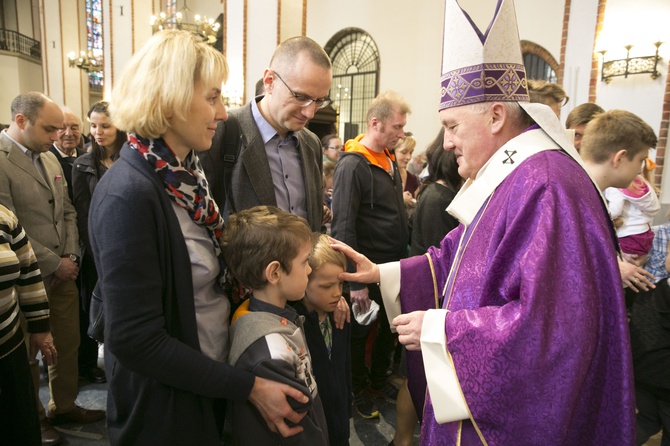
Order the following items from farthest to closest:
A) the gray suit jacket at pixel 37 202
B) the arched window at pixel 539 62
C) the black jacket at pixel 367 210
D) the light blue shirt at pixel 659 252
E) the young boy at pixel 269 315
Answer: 1. the arched window at pixel 539 62
2. the black jacket at pixel 367 210
3. the gray suit jacket at pixel 37 202
4. the light blue shirt at pixel 659 252
5. the young boy at pixel 269 315

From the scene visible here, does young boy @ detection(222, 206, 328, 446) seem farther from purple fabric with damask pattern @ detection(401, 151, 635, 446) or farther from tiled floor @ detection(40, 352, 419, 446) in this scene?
tiled floor @ detection(40, 352, 419, 446)

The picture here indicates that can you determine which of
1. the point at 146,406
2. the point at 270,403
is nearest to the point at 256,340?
the point at 270,403

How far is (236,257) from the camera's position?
4.54 feet

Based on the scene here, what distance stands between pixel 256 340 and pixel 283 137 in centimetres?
98

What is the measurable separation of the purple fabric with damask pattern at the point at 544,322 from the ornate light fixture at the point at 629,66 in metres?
5.46

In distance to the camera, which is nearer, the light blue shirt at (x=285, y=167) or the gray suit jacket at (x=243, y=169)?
the gray suit jacket at (x=243, y=169)

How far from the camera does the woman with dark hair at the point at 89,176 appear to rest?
2.98m

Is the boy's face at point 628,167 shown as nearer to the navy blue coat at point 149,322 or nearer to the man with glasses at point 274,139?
the man with glasses at point 274,139

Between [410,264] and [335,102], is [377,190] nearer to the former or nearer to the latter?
[410,264]

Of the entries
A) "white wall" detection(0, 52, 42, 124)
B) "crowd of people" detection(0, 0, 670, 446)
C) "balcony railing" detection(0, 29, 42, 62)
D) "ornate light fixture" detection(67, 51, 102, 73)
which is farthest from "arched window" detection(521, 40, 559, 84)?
"balcony railing" detection(0, 29, 42, 62)

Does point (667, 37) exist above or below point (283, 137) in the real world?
above

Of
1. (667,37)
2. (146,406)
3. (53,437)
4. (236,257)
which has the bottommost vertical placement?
(53,437)

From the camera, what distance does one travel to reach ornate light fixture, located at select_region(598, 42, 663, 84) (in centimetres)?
547

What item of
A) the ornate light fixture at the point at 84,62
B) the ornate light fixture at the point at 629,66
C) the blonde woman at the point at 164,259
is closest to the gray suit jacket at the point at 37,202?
the blonde woman at the point at 164,259
